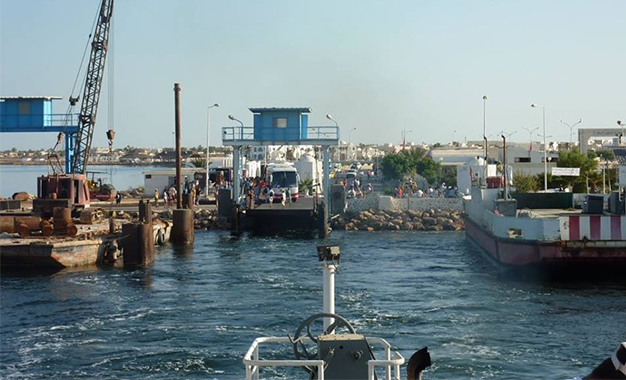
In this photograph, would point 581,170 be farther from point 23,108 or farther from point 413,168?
point 413,168

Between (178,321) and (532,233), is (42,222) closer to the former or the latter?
(178,321)

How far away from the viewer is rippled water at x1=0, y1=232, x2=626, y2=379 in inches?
793

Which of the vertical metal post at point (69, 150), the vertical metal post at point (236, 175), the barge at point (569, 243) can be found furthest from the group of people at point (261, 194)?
the barge at point (569, 243)

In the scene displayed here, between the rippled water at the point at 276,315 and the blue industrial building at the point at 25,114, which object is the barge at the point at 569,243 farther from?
the blue industrial building at the point at 25,114

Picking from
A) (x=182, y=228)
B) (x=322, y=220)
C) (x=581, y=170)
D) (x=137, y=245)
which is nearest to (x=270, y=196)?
(x=322, y=220)

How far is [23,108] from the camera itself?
59.9 meters

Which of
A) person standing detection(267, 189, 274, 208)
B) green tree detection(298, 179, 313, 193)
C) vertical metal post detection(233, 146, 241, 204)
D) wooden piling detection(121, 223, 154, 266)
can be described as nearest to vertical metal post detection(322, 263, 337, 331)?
wooden piling detection(121, 223, 154, 266)

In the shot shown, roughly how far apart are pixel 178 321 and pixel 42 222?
1591 centimetres

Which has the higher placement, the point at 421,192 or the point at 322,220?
the point at 421,192

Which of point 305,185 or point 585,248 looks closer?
point 585,248

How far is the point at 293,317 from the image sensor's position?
83.3 feet

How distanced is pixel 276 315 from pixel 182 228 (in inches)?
800

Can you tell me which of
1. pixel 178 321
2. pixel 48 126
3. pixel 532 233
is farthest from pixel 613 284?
pixel 48 126

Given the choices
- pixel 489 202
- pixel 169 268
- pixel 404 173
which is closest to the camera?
pixel 169 268
